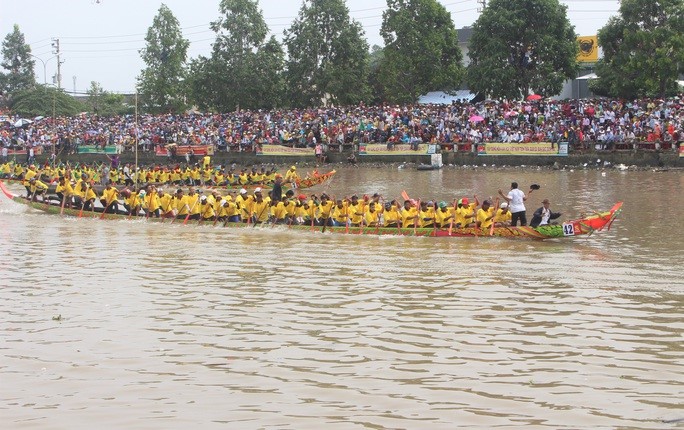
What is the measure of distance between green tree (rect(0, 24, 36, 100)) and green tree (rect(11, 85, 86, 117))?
848 cm

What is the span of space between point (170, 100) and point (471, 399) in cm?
5531

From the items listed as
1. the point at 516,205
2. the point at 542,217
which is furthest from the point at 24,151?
the point at 542,217

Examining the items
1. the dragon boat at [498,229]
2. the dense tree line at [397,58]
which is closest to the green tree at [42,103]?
the dense tree line at [397,58]

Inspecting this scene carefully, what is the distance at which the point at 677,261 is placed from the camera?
53.4 feet

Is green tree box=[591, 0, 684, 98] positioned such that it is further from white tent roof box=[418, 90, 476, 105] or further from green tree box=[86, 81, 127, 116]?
green tree box=[86, 81, 127, 116]

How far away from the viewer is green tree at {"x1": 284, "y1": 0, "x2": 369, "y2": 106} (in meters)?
51.5

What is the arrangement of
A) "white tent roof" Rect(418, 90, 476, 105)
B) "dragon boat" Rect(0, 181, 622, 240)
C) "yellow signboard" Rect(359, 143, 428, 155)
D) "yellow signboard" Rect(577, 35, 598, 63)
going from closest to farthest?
"dragon boat" Rect(0, 181, 622, 240), "yellow signboard" Rect(359, 143, 428, 155), "white tent roof" Rect(418, 90, 476, 105), "yellow signboard" Rect(577, 35, 598, 63)

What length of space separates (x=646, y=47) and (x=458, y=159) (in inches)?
354

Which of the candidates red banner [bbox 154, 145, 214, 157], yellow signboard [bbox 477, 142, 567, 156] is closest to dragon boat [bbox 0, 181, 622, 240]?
yellow signboard [bbox 477, 142, 567, 156]

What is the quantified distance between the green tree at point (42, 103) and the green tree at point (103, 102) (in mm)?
3531

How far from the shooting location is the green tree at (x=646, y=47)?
38.2 m

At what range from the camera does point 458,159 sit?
39.7m

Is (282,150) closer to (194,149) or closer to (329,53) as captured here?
(194,149)

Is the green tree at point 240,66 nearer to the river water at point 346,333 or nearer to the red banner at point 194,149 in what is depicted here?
the red banner at point 194,149
